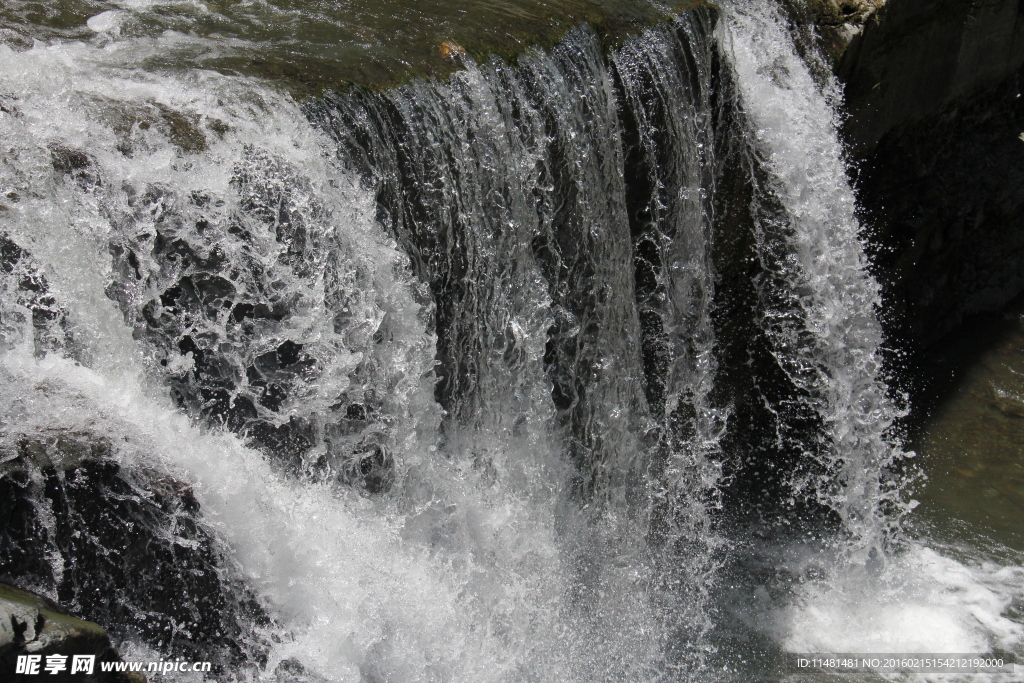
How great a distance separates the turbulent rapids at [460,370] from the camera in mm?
2607

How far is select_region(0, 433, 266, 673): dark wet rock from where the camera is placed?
2.38 m

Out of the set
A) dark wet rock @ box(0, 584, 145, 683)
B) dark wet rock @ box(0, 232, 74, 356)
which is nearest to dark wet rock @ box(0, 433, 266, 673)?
dark wet rock @ box(0, 584, 145, 683)

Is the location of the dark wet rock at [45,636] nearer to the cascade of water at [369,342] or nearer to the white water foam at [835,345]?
the cascade of water at [369,342]

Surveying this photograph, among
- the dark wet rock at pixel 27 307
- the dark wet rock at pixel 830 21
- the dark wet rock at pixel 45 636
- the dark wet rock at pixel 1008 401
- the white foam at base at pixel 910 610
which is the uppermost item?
the dark wet rock at pixel 830 21

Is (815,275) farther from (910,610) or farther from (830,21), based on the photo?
(910,610)

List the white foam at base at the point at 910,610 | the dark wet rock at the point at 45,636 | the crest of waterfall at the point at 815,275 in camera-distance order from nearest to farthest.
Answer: the dark wet rock at the point at 45,636, the white foam at base at the point at 910,610, the crest of waterfall at the point at 815,275

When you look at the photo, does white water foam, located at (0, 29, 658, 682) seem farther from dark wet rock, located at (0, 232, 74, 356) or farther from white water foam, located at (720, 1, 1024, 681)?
white water foam, located at (720, 1, 1024, 681)

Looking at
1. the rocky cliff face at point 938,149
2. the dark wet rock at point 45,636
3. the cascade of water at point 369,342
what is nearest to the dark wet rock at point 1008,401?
the rocky cliff face at point 938,149

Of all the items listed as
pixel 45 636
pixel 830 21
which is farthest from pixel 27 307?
pixel 830 21

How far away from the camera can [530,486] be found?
371cm

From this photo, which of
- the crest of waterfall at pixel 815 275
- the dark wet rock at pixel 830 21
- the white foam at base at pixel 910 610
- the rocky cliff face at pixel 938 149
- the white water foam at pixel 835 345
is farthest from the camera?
→ the rocky cliff face at pixel 938 149

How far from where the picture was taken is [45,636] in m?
2.16

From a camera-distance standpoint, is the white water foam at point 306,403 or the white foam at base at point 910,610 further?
the white foam at base at point 910,610

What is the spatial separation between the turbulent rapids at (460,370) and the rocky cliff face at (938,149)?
0.56 m
